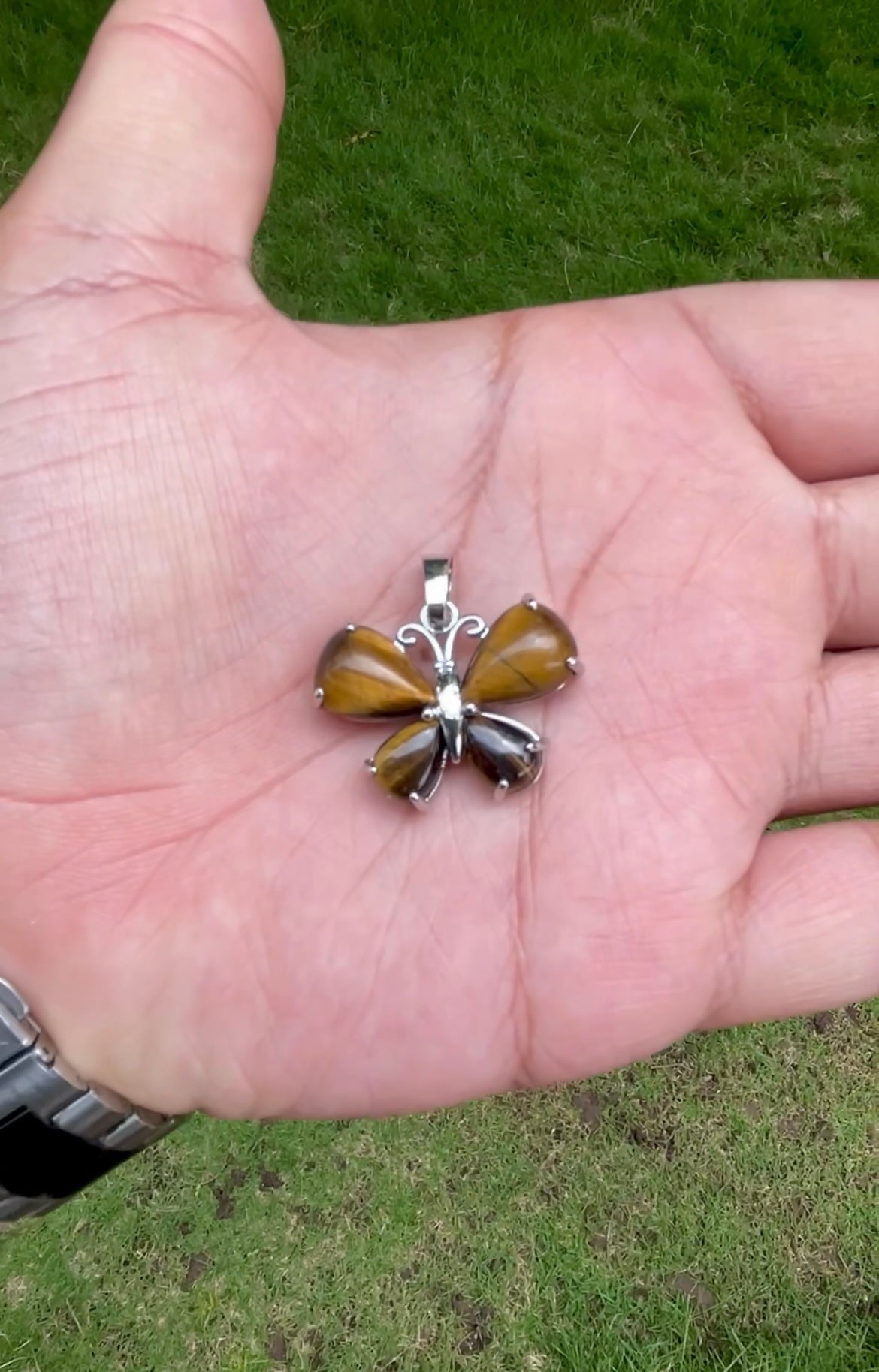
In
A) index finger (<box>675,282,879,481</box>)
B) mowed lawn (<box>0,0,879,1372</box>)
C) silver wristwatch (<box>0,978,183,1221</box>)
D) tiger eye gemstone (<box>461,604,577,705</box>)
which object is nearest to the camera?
silver wristwatch (<box>0,978,183,1221</box>)

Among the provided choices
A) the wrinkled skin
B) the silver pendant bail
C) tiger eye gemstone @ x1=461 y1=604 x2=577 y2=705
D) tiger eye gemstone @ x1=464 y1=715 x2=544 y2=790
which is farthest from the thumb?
tiger eye gemstone @ x1=464 y1=715 x2=544 y2=790

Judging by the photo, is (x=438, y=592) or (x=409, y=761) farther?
(x=438, y=592)

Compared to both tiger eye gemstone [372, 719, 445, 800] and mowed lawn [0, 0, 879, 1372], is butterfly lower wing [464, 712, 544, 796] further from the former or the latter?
mowed lawn [0, 0, 879, 1372]

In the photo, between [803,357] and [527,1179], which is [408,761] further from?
[527,1179]

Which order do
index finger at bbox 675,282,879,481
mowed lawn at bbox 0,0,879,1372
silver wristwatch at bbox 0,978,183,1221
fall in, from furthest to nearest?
mowed lawn at bbox 0,0,879,1372 < index finger at bbox 675,282,879,481 < silver wristwatch at bbox 0,978,183,1221

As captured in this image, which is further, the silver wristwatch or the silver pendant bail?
the silver pendant bail

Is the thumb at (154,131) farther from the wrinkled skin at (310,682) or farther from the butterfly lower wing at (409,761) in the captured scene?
the butterfly lower wing at (409,761)

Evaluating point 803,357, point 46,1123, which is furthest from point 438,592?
point 46,1123
